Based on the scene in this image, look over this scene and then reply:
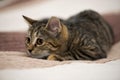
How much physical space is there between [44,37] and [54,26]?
0.21 feet

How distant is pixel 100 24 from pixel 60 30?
37 centimetres

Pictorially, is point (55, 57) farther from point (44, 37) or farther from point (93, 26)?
point (93, 26)

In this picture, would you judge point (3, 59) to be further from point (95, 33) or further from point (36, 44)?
point (95, 33)

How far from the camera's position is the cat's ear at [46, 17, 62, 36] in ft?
3.84

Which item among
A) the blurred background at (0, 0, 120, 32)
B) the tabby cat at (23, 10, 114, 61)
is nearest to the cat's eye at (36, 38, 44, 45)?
the tabby cat at (23, 10, 114, 61)

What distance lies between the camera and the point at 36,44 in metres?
1.16

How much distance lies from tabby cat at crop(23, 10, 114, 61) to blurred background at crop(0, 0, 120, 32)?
0.20ft

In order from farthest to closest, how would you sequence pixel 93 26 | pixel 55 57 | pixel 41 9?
1. pixel 93 26
2. pixel 41 9
3. pixel 55 57

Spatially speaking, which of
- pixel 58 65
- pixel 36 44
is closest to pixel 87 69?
pixel 58 65

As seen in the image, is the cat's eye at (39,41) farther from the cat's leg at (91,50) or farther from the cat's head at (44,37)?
the cat's leg at (91,50)

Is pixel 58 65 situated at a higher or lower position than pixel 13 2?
lower

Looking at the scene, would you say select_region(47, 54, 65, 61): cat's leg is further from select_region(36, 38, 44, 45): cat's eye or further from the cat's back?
the cat's back

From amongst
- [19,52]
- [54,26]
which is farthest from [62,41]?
[19,52]

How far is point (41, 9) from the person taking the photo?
1332mm
